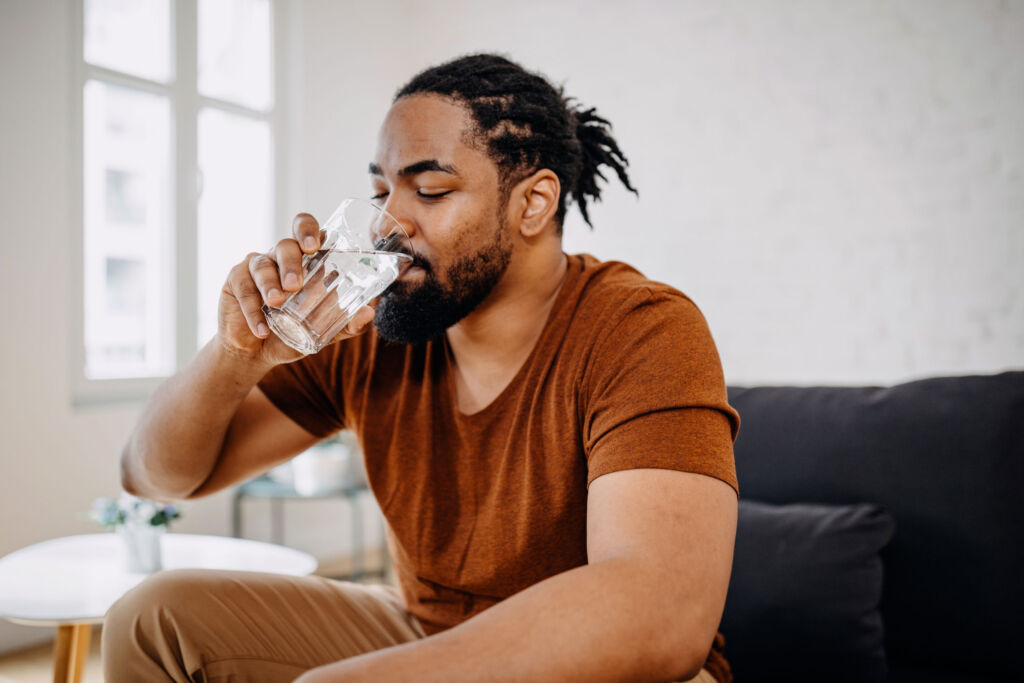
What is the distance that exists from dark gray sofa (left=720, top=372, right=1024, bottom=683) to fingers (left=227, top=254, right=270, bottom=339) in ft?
2.90

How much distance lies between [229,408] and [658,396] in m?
0.65

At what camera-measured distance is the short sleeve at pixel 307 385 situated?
134 cm

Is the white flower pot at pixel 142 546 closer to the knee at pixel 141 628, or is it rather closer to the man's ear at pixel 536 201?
the knee at pixel 141 628

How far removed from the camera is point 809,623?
134 centimetres

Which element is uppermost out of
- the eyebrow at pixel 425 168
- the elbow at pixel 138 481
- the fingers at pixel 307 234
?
the eyebrow at pixel 425 168

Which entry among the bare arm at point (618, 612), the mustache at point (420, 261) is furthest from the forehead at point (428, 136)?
the bare arm at point (618, 612)

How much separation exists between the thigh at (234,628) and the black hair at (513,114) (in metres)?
0.68

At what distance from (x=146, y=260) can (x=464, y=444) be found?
242 centimetres

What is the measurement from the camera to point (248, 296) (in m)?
1.05

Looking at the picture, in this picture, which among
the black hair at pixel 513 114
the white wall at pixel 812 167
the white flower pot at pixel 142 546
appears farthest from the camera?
the white wall at pixel 812 167

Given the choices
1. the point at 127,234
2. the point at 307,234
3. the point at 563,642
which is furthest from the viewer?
the point at 127,234

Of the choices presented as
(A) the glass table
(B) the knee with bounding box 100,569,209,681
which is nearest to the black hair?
(B) the knee with bounding box 100,569,209,681

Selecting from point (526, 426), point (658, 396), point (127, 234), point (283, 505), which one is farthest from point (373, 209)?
point (283, 505)

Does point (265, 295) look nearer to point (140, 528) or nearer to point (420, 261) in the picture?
point (420, 261)
